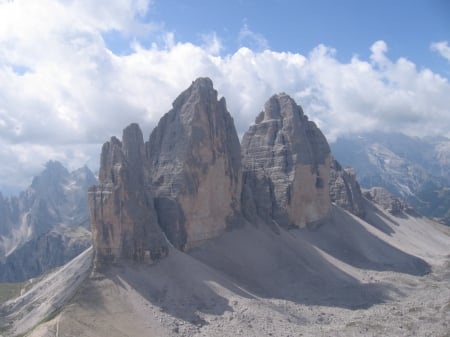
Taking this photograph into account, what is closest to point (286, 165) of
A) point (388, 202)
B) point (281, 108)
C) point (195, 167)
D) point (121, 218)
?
point (281, 108)

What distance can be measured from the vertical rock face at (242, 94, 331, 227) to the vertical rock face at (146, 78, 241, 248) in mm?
11212

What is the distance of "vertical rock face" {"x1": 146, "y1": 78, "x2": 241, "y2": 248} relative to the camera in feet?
239

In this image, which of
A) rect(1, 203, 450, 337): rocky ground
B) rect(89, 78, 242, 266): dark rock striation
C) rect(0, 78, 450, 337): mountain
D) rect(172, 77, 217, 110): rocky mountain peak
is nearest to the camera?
rect(1, 203, 450, 337): rocky ground

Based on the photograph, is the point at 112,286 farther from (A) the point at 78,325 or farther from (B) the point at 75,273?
(B) the point at 75,273

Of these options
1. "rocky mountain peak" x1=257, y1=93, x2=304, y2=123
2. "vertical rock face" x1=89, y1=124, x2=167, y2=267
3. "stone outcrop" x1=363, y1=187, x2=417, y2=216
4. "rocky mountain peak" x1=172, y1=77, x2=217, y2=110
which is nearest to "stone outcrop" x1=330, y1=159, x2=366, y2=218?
"stone outcrop" x1=363, y1=187, x2=417, y2=216

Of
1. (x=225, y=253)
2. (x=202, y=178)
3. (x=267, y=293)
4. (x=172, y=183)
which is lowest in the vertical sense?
(x=267, y=293)

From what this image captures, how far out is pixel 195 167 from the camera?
76.2 meters

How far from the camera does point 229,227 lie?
81250mm

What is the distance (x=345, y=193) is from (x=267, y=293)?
216 feet

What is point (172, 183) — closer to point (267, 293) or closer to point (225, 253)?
point (225, 253)

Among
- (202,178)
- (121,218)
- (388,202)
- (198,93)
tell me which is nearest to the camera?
(121,218)

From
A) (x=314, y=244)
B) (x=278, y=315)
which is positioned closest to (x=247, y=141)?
(x=314, y=244)

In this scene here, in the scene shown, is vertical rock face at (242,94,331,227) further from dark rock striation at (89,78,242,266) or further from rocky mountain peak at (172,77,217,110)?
rocky mountain peak at (172,77,217,110)

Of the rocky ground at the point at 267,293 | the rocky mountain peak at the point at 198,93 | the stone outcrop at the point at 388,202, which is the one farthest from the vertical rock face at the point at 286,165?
the stone outcrop at the point at 388,202
